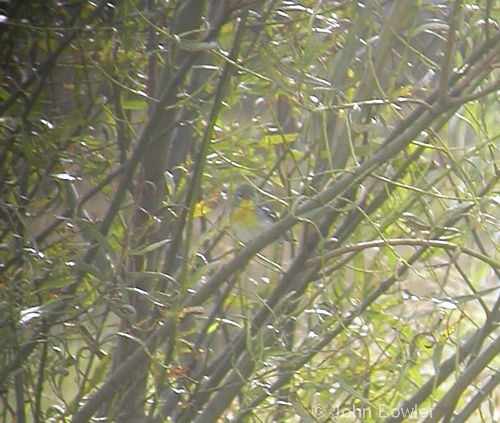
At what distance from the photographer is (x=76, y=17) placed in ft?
2.35

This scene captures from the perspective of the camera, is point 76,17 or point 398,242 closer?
point 398,242

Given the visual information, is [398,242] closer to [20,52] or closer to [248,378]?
[248,378]

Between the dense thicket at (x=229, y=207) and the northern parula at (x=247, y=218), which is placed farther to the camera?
the northern parula at (x=247, y=218)

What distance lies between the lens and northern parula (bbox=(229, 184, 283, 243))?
2.33 ft

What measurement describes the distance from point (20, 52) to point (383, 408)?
482 millimetres

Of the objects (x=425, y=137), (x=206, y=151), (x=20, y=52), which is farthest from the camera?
(x=20, y=52)

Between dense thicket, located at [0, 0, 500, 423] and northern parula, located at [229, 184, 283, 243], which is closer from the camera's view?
dense thicket, located at [0, 0, 500, 423]

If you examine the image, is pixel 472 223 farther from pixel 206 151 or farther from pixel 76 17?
pixel 76 17

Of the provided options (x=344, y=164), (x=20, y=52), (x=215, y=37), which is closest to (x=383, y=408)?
(x=344, y=164)

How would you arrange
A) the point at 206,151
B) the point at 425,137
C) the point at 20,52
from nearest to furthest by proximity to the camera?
the point at 206,151
the point at 425,137
the point at 20,52

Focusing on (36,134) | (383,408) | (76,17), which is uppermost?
(76,17)

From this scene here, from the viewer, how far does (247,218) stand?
0.72m

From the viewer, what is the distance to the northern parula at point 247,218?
710mm

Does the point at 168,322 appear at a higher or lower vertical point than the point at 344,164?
lower
